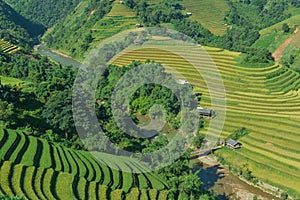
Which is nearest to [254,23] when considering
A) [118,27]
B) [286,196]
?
[118,27]

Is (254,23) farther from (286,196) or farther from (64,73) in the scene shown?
(286,196)

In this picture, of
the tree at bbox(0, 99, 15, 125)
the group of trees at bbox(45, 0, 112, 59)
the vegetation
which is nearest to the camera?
the vegetation

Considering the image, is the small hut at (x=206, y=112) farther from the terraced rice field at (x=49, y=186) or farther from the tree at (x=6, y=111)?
the tree at (x=6, y=111)

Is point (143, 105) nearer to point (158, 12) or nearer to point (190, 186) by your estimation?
point (190, 186)

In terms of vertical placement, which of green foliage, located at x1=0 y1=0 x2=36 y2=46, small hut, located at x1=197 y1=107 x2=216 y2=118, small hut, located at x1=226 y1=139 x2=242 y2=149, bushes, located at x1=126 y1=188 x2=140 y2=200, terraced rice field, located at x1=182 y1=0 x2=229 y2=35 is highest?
terraced rice field, located at x1=182 y1=0 x2=229 y2=35

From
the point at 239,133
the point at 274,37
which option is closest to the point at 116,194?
the point at 239,133

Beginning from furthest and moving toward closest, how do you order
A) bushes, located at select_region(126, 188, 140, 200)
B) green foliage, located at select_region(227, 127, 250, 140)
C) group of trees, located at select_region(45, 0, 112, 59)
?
group of trees, located at select_region(45, 0, 112, 59) < green foliage, located at select_region(227, 127, 250, 140) < bushes, located at select_region(126, 188, 140, 200)

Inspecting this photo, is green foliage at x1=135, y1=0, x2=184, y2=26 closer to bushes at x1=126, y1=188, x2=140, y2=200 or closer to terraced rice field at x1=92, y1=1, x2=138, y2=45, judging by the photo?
terraced rice field at x1=92, y1=1, x2=138, y2=45

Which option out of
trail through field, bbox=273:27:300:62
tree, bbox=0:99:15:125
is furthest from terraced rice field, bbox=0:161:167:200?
→ trail through field, bbox=273:27:300:62
